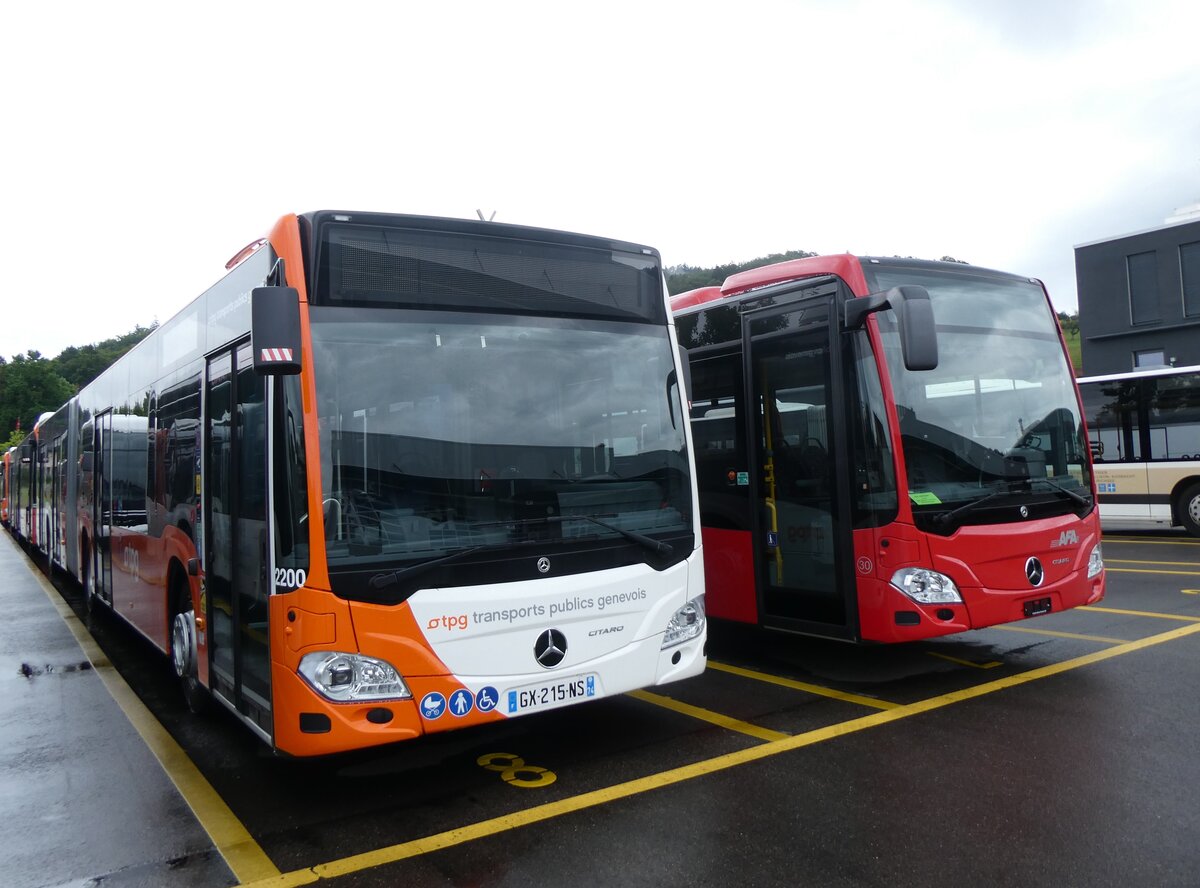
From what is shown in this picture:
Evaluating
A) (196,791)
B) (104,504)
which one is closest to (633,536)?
(196,791)

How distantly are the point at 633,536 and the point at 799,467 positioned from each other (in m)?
2.36

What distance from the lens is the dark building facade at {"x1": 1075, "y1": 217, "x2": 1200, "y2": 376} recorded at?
96.9 feet

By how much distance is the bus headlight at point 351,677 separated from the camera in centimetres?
418

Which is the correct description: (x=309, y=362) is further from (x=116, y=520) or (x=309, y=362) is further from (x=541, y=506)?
(x=116, y=520)

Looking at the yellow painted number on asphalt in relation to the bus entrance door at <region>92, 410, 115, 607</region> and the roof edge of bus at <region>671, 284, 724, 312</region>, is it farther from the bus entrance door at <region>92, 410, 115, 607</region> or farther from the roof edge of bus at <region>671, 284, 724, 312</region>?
the bus entrance door at <region>92, 410, 115, 607</region>

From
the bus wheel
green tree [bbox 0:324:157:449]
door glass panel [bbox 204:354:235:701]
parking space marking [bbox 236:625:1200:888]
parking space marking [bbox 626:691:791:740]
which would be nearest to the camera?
parking space marking [bbox 236:625:1200:888]

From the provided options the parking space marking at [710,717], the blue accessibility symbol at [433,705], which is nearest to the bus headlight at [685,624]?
the parking space marking at [710,717]

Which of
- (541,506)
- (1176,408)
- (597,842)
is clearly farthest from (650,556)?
(1176,408)

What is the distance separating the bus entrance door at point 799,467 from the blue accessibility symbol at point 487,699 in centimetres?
309

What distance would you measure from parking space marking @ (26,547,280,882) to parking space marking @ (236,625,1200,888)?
0.76ft

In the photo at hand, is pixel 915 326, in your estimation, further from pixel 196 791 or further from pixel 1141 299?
pixel 1141 299

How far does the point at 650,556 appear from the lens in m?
5.10

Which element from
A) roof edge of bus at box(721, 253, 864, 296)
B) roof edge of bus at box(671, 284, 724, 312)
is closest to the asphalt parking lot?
roof edge of bus at box(721, 253, 864, 296)

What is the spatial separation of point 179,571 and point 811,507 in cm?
457
